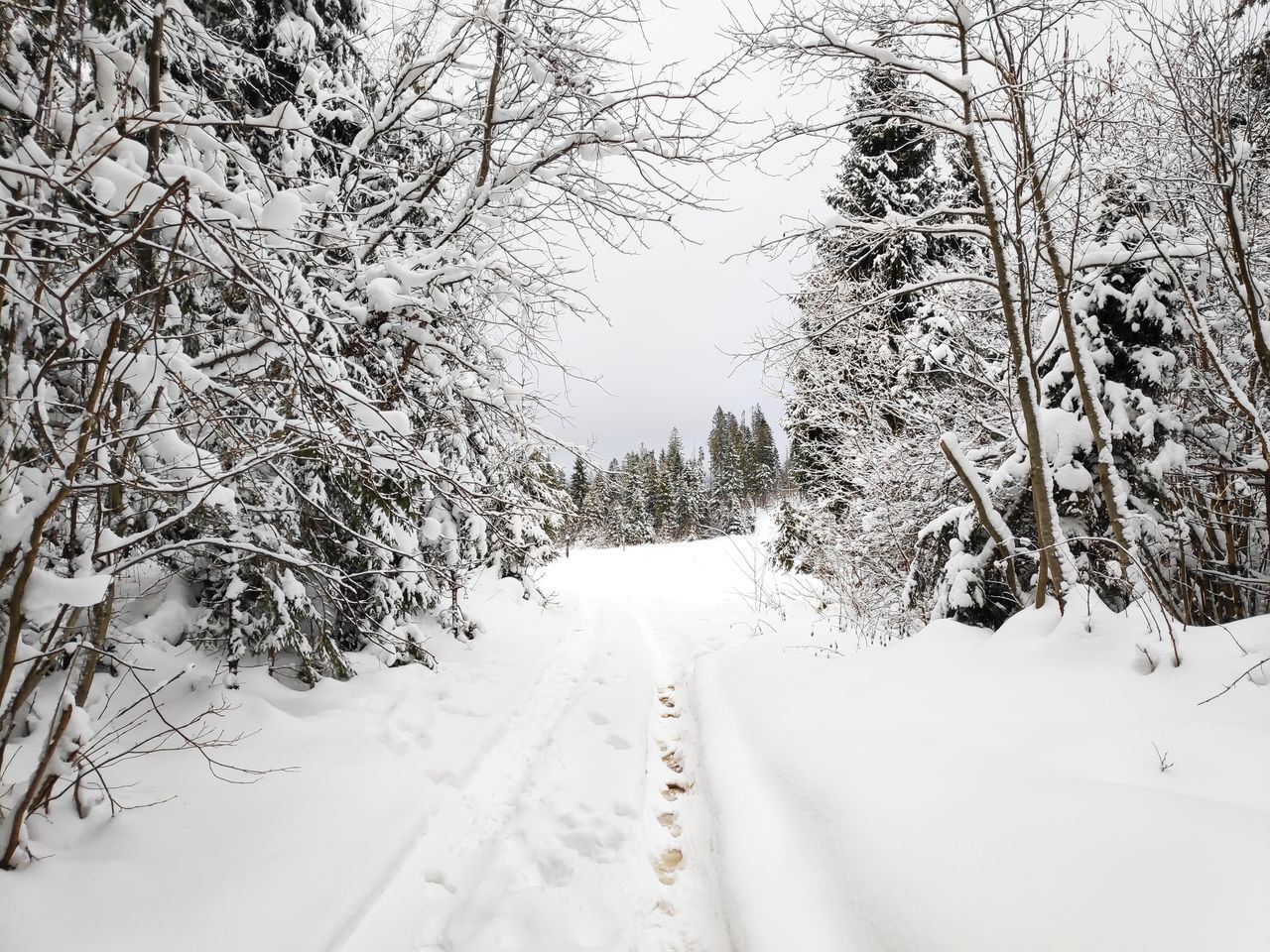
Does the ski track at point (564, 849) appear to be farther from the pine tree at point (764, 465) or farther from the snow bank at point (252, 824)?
the pine tree at point (764, 465)

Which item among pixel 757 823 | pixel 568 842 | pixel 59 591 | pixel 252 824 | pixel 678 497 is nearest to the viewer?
pixel 59 591

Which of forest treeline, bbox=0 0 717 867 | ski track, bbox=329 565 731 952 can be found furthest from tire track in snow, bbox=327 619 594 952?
forest treeline, bbox=0 0 717 867

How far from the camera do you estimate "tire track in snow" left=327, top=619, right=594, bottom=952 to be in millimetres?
2266

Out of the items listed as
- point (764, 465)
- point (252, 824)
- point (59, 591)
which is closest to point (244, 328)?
point (59, 591)

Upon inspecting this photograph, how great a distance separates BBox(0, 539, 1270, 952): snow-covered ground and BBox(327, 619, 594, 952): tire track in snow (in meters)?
0.02

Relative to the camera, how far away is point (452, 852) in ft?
9.27

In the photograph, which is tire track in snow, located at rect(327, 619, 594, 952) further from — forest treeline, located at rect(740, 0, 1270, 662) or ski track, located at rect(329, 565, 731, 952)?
forest treeline, located at rect(740, 0, 1270, 662)

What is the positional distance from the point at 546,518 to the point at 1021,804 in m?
3.13

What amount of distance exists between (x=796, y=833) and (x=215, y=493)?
11.0 feet

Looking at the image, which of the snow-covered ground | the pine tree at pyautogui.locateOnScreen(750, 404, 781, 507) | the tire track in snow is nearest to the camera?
the snow-covered ground

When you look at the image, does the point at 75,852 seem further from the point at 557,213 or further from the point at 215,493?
the point at 557,213

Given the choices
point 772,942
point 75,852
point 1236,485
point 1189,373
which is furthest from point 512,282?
point 1236,485

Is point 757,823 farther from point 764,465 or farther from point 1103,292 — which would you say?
point 764,465

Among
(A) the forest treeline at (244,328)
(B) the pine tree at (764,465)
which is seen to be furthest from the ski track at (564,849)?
(B) the pine tree at (764,465)
